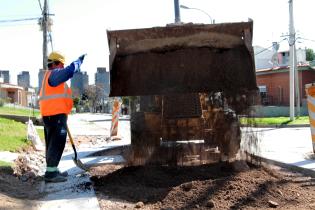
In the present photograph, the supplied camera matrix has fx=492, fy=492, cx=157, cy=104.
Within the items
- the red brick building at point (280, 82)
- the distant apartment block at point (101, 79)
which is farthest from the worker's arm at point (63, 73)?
the distant apartment block at point (101, 79)

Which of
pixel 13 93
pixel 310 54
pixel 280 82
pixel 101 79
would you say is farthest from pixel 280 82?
pixel 13 93

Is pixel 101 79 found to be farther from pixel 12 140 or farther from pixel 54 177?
pixel 54 177

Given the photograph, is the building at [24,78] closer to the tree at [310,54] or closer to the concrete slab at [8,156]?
the tree at [310,54]

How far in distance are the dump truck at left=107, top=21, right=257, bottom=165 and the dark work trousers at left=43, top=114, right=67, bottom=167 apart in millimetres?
940

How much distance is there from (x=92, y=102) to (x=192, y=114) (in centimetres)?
7420

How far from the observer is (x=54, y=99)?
7301 millimetres

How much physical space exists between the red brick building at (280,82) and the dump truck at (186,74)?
30.7 m

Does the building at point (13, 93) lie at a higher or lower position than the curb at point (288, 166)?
higher

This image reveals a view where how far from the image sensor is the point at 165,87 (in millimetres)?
7727

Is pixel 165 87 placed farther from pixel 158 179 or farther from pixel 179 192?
pixel 179 192

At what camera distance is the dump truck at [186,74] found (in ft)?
25.2

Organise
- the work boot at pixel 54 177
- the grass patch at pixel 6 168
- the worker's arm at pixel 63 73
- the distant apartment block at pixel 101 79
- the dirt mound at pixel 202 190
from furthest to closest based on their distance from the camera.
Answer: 1. the distant apartment block at pixel 101 79
2. the grass patch at pixel 6 168
3. the work boot at pixel 54 177
4. the worker's arm at pixel 63 73
5. the dirt mound at pixel 202 190

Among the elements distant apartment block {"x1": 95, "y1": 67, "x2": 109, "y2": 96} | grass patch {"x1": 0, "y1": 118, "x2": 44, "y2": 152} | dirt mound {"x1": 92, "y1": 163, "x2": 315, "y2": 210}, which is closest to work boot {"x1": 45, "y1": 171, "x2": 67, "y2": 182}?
dirt mound {"x1": 92, "y1": 163, "x2": 315, "y2": 210}

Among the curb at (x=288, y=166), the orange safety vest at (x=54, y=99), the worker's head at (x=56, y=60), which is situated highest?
the worker's head at (x=56, y=60)
